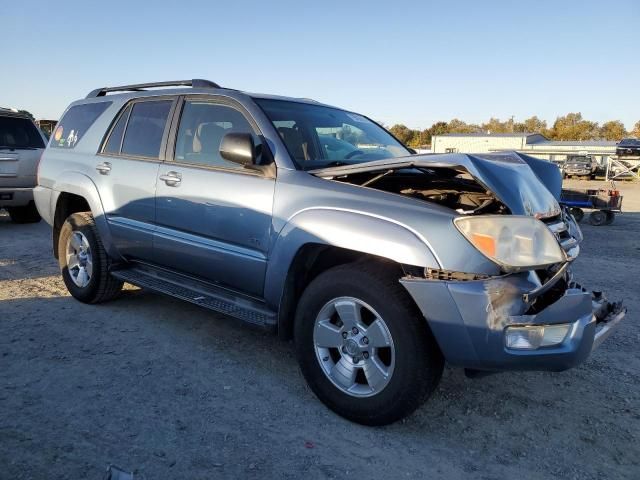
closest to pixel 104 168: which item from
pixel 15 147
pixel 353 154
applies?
pixel 353 154

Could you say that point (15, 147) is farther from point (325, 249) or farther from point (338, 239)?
point (338, 239)

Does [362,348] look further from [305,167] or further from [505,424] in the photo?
[305,167]

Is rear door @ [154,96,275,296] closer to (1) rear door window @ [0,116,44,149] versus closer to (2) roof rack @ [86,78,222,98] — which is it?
(2) roof rack @ [86,78,222,98]

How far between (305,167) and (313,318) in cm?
101

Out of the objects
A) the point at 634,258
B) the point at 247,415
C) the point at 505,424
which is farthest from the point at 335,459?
the point at 634,258

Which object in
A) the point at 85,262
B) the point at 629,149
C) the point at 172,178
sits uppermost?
the point at 629,149

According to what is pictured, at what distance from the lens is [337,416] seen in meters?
3.03

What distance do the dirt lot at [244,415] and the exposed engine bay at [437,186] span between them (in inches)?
48.8

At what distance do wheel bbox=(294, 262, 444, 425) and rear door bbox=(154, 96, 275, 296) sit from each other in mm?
560

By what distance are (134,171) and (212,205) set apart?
1.11 metres

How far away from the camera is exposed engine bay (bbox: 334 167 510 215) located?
3.06 m

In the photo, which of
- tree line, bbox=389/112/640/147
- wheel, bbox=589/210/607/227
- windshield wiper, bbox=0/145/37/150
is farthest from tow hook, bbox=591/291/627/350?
tree line, bbox=389/112/640/147

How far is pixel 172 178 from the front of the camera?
13.0 ft

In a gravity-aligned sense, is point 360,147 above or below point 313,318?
above
